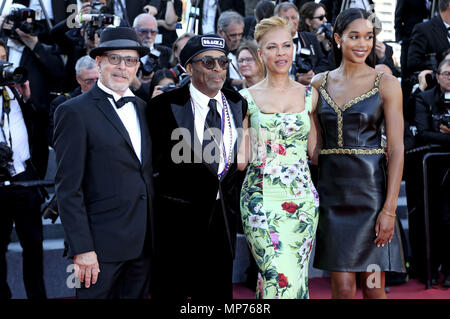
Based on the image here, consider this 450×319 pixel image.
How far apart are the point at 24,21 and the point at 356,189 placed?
3.48 m

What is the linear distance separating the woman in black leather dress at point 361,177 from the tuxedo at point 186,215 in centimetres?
66

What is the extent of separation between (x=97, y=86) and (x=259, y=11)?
148 inches

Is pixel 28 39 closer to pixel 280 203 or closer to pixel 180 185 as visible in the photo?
pixel 180 185

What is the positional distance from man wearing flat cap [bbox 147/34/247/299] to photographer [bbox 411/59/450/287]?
113 inches

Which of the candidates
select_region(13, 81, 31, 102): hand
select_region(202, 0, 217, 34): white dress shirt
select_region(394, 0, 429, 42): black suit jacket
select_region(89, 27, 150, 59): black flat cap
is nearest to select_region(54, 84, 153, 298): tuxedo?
select_region(89, 27, 150, 59): black flat cap

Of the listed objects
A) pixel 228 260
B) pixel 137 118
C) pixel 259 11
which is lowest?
pixel 228 260

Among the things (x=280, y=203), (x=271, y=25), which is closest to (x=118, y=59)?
(x=271, y=25)

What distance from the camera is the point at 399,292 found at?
5508mm

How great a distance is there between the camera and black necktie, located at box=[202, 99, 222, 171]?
337cm

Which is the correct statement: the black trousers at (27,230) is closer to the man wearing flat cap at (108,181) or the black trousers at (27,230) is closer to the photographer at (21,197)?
the photographer at (21,197)

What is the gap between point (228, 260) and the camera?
342 centimetres

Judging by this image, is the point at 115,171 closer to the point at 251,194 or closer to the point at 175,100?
the point at 175,100

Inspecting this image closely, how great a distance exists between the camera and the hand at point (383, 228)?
11.7 feet
